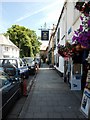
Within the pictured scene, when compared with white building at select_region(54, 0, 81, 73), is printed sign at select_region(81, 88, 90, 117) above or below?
below

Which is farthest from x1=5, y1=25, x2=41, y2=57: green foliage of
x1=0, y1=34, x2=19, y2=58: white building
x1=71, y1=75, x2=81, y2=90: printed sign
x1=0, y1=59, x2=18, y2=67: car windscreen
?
x1=71, y1=75, x2=81, y2=90: printed sign

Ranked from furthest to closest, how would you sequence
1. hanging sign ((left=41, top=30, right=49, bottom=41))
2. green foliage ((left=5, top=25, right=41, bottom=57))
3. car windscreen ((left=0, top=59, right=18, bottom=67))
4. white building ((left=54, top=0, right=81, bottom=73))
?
1. green foliage ((left=5, top=25, right=41, bottom=57))
2. hanging sign ((left=41, top=30, right=49, bottom=41))
3. car windscreen ((left=0, top=59, right=18, bottom=67))
4. white building ((left=54, top=0, right=81, bottom=73))

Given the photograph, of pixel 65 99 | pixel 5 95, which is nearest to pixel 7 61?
pixel 65 99

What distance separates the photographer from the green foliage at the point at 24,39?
51594 millimetres

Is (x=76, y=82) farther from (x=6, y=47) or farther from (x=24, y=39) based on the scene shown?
(x=6, y=47)

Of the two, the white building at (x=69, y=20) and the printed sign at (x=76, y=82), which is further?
the white building at (x=69, y=20)

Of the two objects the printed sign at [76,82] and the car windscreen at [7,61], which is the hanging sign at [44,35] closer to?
the car windscreen at [7,61]

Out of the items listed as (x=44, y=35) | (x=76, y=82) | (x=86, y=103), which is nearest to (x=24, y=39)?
(x=44, y=35)

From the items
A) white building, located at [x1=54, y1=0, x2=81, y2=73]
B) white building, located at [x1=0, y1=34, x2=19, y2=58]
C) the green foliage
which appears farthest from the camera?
the green foliage

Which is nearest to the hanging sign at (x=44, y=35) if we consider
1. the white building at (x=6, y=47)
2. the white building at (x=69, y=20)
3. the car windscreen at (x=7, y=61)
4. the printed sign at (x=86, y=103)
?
the white building at (x=69, y=20)

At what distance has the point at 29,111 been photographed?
7.57 meters

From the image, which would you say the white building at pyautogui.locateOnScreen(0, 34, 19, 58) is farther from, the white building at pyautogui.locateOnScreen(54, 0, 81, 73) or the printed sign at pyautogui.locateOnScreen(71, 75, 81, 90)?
the printed sign at pyautogui.locateOnScreen(71, 75, 81, 90)

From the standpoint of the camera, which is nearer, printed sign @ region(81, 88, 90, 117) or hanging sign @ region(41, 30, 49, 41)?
printed sign @ region(81, 88, 90, 117)

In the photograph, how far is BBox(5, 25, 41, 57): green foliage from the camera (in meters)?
51.6
